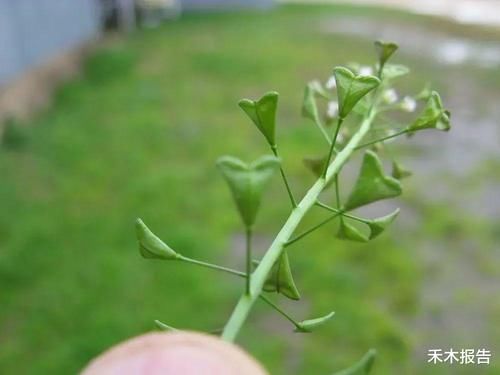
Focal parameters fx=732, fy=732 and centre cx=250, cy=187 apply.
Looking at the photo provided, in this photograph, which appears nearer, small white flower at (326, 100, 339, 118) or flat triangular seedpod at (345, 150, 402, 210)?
flat triangular seedpod at (345, 150, 402, 210)

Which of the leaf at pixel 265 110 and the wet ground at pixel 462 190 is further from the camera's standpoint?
the wet ground at pixel 462 190

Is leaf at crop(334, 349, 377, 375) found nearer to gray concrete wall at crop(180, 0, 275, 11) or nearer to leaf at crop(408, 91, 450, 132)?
leaf at crop(408, 91, 450, 132)

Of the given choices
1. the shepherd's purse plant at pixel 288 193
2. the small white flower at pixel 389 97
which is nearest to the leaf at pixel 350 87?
the shepherd's purse plant at pixel 288 193

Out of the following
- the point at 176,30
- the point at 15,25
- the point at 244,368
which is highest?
the point at 244,368

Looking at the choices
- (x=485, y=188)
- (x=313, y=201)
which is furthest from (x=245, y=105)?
(x=485, y=188)

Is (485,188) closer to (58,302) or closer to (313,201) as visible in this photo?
(58,302)

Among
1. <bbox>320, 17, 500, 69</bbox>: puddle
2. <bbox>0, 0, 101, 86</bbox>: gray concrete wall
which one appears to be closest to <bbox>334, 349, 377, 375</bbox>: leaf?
<bbox>0, 0, 101, 86</bbox>: gray concrete wall

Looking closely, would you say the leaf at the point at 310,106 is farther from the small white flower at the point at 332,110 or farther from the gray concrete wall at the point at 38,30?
the gray concrete wall at the point at 38,30
